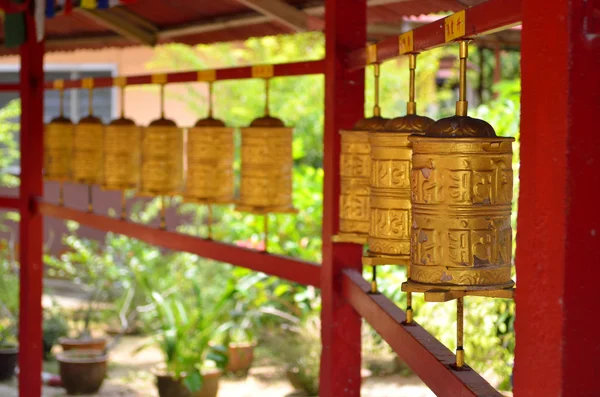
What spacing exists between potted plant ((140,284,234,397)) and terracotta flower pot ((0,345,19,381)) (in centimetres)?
130

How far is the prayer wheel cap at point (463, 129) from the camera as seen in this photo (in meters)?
1.86

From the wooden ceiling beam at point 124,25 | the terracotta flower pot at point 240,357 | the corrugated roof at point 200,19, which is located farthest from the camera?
the terracotta flower pot at point 240,357

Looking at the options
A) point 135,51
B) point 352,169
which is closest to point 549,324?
point 352,169

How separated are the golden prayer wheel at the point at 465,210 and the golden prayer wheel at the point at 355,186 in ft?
3.10

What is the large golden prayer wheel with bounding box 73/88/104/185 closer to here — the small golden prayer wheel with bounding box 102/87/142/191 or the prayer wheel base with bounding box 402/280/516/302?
the small golden prayer wheel with bounding box 102/87/142/191

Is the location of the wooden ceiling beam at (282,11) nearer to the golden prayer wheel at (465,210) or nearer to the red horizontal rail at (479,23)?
the red horizontal rail at (479,23)

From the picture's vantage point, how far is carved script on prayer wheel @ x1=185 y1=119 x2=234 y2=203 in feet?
14.0

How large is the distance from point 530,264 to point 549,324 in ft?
0.31

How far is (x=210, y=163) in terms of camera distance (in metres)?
4.26

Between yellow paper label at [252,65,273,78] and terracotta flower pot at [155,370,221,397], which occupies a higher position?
yellow paper label at [252,65,273,78]

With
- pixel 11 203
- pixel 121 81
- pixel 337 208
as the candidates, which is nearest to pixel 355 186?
pixel 337 208

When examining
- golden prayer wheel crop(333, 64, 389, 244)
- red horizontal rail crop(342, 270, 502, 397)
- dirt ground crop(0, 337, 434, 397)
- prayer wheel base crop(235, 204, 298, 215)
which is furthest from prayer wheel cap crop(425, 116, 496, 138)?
dirt ground crop(0, 337, 434, 397)

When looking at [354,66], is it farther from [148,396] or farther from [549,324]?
[148,396]

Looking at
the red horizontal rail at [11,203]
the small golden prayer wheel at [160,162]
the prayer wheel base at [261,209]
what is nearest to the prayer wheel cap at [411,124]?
the prayer wheel base at [261,209]
